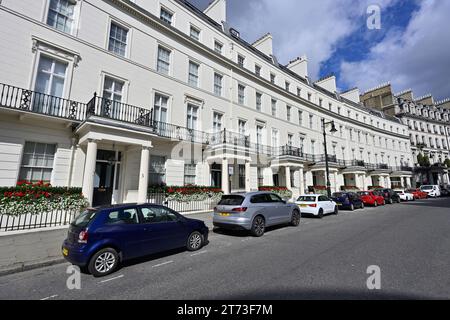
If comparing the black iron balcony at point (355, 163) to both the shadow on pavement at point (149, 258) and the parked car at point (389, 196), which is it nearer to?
the parked car at point (389, 196)

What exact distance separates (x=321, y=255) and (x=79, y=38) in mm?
15016

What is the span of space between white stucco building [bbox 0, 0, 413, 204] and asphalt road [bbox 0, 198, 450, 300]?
601 centimetres

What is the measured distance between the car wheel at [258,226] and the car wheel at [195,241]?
2.18 metres

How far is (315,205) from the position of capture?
497 inches

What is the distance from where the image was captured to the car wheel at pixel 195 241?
20.2 ft

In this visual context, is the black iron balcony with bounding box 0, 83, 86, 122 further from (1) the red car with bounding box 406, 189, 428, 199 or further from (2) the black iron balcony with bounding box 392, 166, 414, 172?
(2) the black iron balcony with bounding box 392, 166, 414, 172

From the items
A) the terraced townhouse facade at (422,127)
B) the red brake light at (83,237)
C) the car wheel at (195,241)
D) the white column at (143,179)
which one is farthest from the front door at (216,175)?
the terraced townhouse facade at (422,127)

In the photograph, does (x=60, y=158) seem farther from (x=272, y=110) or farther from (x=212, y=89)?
(x=272, y=110)

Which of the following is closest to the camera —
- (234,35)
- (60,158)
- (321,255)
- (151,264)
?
(151,264)

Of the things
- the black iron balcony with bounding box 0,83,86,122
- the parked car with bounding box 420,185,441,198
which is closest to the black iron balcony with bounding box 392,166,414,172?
the parked car with bounding box 420,185,441,198

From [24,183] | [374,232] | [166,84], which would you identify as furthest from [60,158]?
[374,232]

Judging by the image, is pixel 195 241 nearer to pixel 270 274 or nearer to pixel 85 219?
pixel 270 274

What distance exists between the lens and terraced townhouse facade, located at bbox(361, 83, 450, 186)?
4488 centimetres

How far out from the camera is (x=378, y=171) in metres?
34.5
